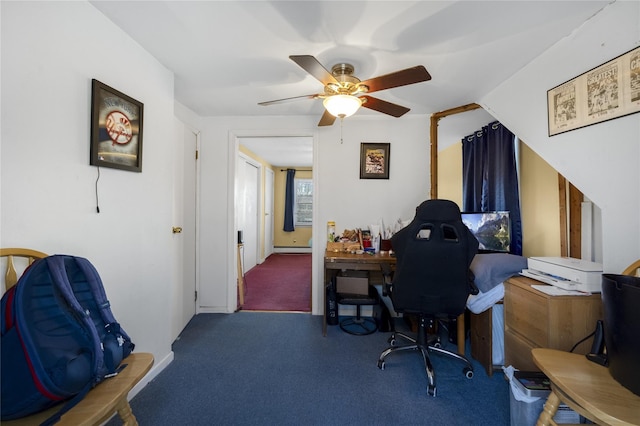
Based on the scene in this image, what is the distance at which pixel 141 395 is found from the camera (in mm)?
1627

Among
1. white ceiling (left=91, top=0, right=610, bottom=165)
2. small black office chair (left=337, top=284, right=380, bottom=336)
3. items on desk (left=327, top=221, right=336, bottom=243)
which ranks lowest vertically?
small black office chair (left=337, top=284, right=380, bottom=336)

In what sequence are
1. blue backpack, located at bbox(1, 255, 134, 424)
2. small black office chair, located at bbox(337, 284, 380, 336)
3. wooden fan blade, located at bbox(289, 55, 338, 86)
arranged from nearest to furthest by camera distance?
blue backpack, located at bbox(1, 255, 134, 424) → wooden fan blade, located at bbox(289, 55, 338, 86) → small black office chair, located at bbox(337, 284, 380, 336)

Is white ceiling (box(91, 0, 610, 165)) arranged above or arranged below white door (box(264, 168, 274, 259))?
above

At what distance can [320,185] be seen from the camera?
2.90 metres

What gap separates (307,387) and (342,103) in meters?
1.90

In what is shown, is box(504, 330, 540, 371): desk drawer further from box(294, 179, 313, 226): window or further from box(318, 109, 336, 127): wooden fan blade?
box(294, 179, 313, 226): window

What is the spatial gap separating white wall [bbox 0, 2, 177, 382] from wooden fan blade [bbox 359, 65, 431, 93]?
1.46 meters

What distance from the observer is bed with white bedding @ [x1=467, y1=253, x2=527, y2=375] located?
1794 millimetres

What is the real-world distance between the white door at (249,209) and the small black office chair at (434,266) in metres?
3.10

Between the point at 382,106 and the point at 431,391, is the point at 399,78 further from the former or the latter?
the point at 431,391

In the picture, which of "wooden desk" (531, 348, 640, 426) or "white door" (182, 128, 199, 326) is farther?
"white door" (182, 128, 199, 326)

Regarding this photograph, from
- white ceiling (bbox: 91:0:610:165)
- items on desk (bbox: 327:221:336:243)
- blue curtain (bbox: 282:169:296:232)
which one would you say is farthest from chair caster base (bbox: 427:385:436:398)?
blue curtain (bbox: 282:169:296:232)

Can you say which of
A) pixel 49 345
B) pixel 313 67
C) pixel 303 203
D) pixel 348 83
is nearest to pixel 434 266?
pixel 348 83

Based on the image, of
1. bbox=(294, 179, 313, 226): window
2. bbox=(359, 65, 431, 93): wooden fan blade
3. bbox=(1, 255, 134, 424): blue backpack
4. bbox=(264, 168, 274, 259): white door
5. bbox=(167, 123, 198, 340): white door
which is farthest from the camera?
bbox=(294, 179, 313, 226): window
